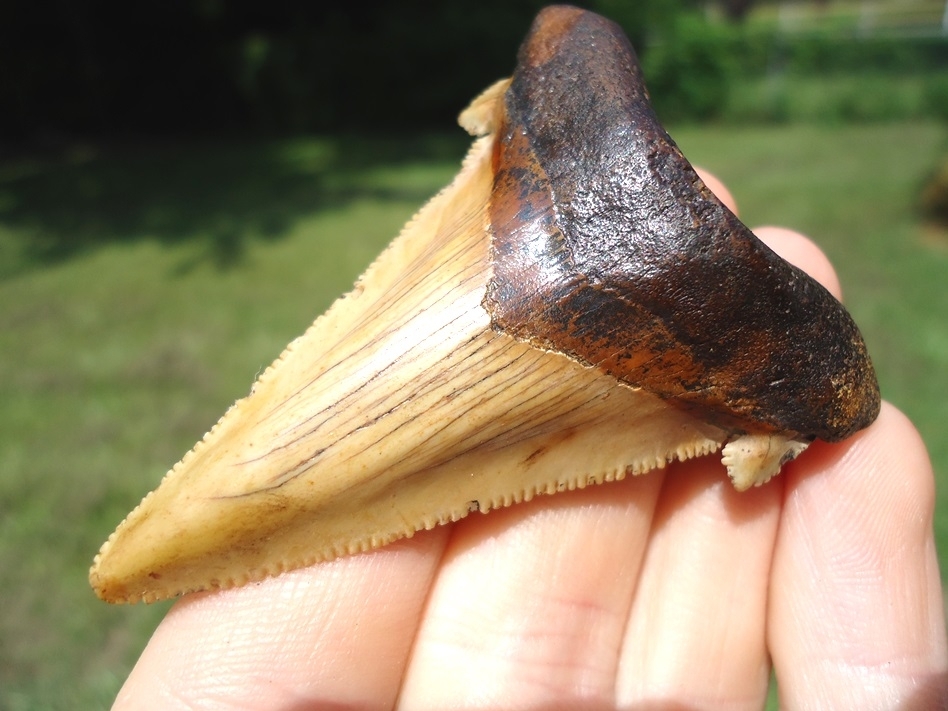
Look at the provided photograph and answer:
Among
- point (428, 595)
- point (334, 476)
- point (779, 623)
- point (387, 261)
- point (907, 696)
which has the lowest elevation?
point (907, 696)

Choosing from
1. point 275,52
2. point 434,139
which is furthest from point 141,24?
point 434,139

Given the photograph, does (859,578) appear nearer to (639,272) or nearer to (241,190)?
(639,272)

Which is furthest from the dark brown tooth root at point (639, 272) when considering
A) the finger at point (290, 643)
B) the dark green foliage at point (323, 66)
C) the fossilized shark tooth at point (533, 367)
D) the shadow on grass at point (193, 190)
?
the dark green foliage at point (323, 66)

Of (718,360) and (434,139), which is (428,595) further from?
(434,139)

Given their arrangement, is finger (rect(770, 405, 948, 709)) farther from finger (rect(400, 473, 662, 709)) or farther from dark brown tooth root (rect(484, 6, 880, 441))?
finger (rect(400, 473, 662, 709))

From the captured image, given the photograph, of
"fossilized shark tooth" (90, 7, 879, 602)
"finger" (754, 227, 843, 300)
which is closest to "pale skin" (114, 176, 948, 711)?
"fossilized shark tooth" (90, 7, 879, 602)

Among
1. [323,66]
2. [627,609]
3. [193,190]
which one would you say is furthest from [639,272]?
[323,66]
